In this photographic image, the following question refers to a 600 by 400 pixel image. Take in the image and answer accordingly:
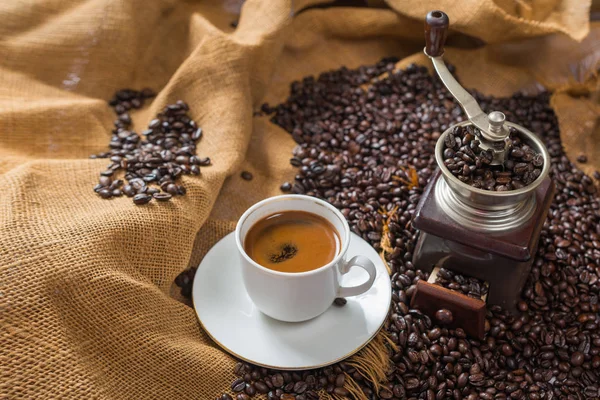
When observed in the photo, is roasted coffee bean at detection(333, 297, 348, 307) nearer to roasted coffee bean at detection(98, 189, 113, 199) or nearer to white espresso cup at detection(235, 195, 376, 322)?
white espresso cup at detection(235, 195, 376, 322)

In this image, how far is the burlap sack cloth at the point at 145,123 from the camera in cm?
146

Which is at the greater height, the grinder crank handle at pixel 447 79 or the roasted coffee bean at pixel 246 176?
the grinder crank handle at pixel 447 79

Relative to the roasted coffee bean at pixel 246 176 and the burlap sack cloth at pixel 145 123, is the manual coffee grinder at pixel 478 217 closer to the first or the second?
the burlap sack cloth at pixel 145 123

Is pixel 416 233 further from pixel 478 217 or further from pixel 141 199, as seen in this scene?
pixel 141 199

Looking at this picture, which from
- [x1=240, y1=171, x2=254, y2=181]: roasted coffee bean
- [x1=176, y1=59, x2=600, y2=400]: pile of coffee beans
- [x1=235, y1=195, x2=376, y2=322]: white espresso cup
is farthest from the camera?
[x1=240, y1=171, x2=254, y2=181]: roasted coffee bean

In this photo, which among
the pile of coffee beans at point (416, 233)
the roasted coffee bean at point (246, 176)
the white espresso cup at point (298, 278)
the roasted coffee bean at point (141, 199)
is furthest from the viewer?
the roasted coffee bean at point (246, 176)

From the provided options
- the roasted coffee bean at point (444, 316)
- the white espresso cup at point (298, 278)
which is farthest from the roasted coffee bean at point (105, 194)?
the roasted coffee bean at point (444, 316)

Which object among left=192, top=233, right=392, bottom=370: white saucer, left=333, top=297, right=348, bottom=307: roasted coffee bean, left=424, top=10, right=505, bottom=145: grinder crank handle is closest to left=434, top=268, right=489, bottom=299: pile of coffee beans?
left=192, top=233, right=392, bottom=370: white saucer

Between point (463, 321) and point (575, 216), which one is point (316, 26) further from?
point (463, 321)

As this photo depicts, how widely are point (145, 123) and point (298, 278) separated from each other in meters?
1.01

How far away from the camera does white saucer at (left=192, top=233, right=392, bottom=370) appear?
4.99 ft

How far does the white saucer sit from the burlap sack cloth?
67 millimetres

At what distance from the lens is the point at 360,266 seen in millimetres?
1521

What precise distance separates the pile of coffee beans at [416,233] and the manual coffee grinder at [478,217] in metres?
0.10
